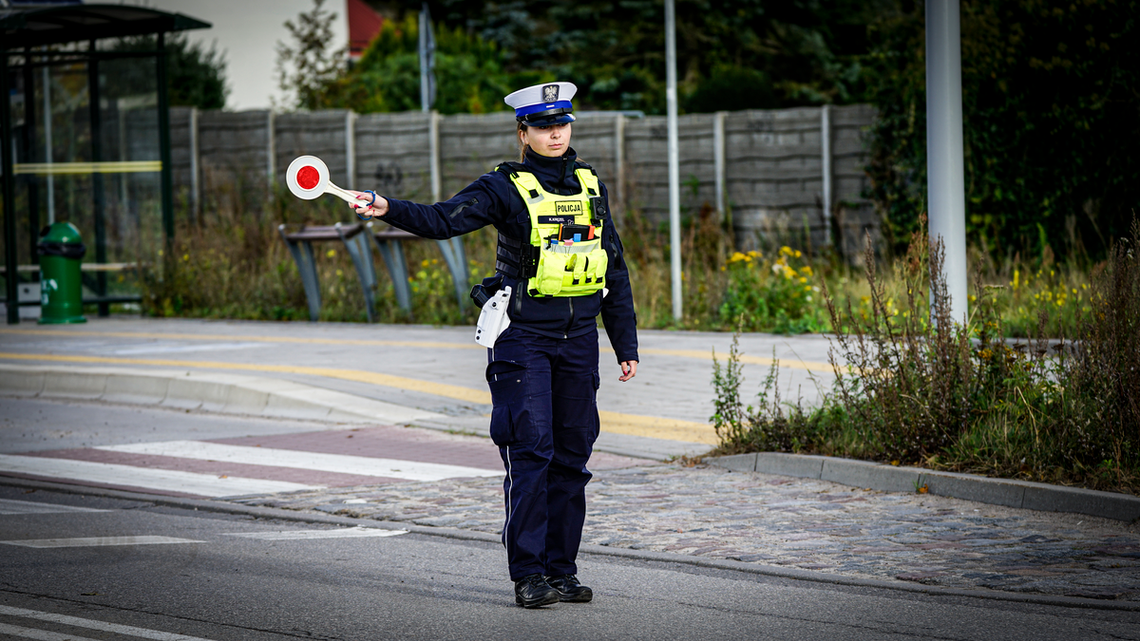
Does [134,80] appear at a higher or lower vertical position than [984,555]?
higher

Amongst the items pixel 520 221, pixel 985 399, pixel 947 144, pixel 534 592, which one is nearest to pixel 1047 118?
pixel 947 144

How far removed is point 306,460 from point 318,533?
6.80ft

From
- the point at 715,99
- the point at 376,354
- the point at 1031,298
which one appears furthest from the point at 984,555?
the point at 715,99

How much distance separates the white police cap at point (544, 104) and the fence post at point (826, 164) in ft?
42.8

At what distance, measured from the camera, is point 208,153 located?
22094 mm

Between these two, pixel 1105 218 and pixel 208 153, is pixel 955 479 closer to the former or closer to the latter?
pixel 1105 218

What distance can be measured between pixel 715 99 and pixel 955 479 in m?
16.7

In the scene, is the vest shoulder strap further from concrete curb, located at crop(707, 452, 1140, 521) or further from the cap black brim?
concrete curb, located at crop(707, 452, 1140, 521)

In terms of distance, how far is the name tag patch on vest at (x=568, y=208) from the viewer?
204 inches

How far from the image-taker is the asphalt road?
4.89m

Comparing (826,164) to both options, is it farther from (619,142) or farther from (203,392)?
(203,392)

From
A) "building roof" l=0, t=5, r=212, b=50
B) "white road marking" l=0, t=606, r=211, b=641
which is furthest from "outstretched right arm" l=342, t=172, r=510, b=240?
"building roof" l=0, t=5, r=212, b=50

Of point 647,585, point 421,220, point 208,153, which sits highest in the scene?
point 208,153

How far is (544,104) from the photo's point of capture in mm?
5188
